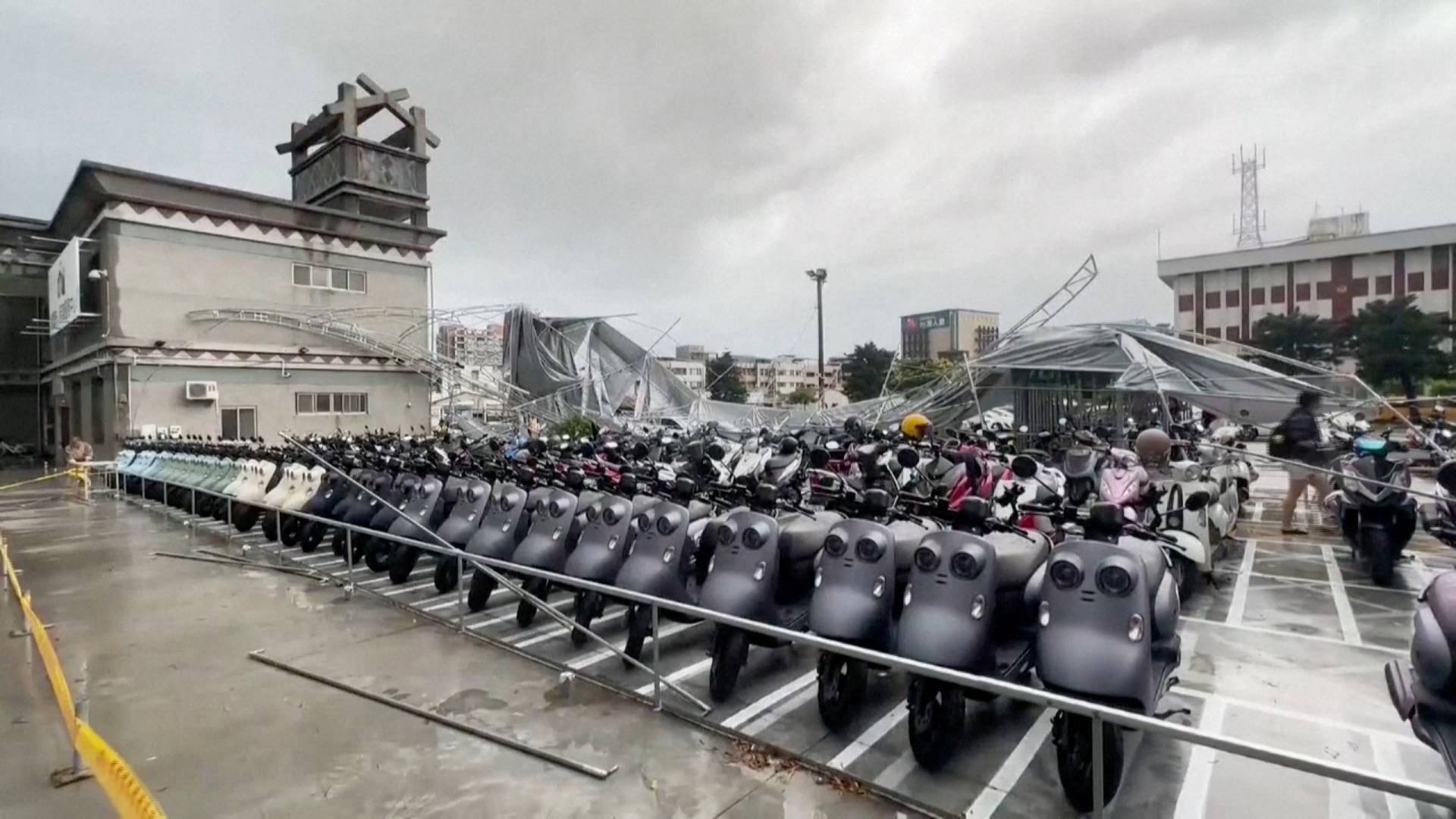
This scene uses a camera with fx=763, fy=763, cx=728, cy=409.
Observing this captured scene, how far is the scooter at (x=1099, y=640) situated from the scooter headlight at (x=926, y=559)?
0.44 metres

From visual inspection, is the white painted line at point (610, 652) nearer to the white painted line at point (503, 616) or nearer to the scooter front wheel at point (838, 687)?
the white painted line at point (503, 616)

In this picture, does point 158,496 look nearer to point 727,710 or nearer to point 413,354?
point 413,354

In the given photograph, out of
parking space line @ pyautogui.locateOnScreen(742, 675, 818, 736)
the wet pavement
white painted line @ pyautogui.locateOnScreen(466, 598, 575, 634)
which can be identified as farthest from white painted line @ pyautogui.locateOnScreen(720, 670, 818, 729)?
white painted line @ pyautogui.locateOnScreen(466, 598, 575, 634)

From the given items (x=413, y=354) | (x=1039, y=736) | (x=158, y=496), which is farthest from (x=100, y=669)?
(x=413, y=354)

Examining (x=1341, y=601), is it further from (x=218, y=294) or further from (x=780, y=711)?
(x=218, y=294)

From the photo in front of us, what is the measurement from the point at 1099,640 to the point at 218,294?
20.8m

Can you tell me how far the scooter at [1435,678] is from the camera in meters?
2.65

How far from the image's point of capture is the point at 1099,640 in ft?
9.36

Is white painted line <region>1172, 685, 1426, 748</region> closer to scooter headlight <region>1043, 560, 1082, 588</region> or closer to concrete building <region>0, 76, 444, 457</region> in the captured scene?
scooter headlight <region>1043, 560, 1082, 588</region>

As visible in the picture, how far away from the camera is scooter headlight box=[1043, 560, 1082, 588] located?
3.00m

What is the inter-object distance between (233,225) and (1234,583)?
21.1 meters

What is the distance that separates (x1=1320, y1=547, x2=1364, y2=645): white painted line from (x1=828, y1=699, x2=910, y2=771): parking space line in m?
3.21

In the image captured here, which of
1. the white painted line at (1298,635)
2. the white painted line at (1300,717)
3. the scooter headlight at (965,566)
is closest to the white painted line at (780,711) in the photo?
the scooter headlight at (965,566)

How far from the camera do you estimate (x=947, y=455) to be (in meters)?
7.44
